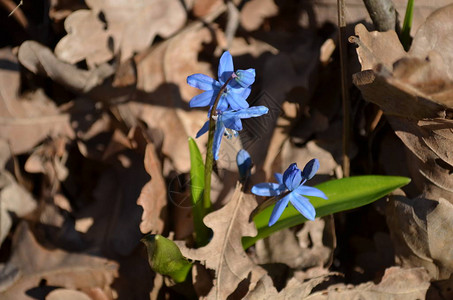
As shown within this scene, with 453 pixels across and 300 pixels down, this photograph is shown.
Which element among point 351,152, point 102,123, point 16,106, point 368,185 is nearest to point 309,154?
point 351,152

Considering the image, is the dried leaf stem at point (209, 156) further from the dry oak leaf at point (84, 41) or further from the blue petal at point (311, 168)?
the dry oak leaf at point (84, 41)

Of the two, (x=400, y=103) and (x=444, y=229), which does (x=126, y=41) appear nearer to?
(x=400, y=103)

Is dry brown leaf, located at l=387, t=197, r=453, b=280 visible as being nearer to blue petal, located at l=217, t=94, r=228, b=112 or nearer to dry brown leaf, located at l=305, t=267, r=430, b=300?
dry brown leaf, located at l=305, t=267, r=430, b=300

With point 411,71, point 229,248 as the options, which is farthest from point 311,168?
point 229,248

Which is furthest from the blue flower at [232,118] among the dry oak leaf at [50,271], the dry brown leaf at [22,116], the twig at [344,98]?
the dry brown leaf at [22,116]

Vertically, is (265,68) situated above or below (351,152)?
above

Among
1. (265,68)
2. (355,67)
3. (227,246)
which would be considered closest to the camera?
(227,246)

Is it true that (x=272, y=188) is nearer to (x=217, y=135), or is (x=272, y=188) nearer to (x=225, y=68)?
(x=217, y=135)
